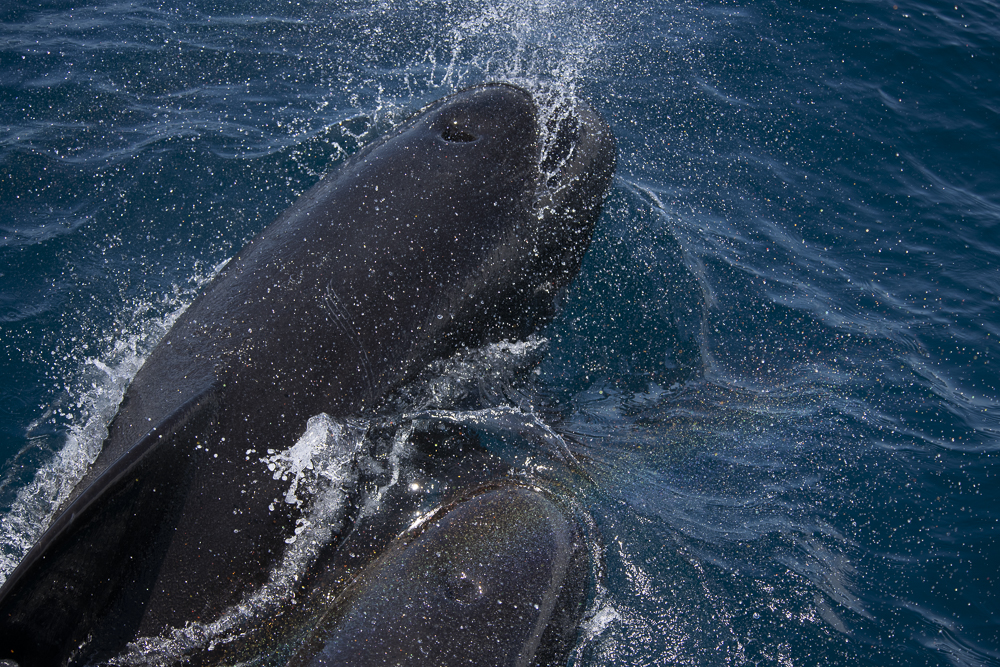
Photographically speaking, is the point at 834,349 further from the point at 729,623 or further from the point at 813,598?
the point at 729,623

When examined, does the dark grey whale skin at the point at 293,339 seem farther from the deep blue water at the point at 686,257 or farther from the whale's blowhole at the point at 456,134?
the deep blue water at the point at 686,257

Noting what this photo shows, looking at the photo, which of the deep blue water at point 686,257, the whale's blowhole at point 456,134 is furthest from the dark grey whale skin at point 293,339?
the deep blue water at point 686,257

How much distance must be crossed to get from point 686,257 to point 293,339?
5131 millimetres

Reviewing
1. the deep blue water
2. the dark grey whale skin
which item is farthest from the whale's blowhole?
the deep blue water

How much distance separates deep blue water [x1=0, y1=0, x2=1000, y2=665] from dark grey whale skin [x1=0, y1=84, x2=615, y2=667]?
968 mm

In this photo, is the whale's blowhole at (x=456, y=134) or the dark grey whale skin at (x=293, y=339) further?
the whale's blowhole at (x=456, y=134)

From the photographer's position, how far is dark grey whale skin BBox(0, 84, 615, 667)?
379 centimetres

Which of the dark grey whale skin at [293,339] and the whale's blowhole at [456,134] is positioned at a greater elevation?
the whale's blowhole at [456,134]

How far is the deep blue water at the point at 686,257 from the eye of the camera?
5.68 meters

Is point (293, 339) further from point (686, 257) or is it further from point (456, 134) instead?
point (686, 257)

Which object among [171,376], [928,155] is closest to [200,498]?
[171,376]

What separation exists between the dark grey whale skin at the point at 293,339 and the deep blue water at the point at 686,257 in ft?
3.18

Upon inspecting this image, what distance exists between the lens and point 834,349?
7.94 metres

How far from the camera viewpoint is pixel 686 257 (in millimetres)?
8430
